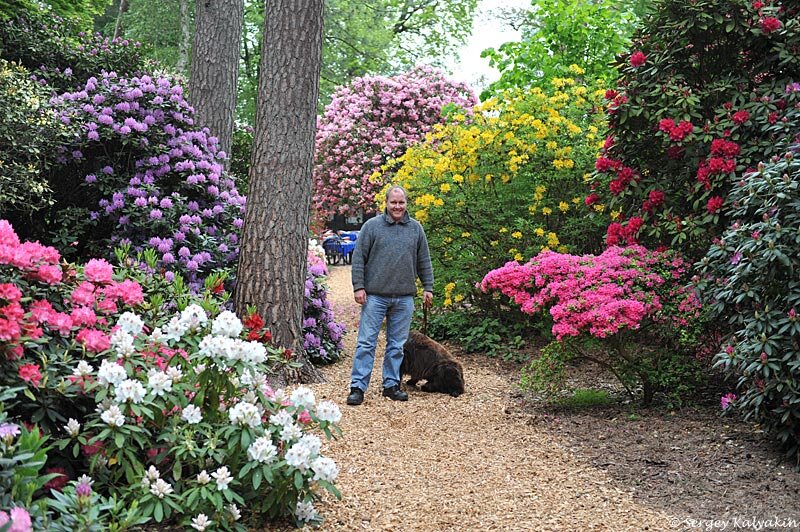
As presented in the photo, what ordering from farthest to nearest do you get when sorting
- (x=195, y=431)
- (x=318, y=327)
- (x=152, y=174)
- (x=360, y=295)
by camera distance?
(x=318, y=327), (x=152, y=174), (x=360, y=295), (x=195, y=431)

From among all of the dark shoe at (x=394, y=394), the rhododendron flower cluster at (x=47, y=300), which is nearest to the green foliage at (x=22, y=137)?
the rhododendron flower cluster at (x=47, y=300)

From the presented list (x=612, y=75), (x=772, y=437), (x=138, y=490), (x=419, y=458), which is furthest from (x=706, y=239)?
(x=612, y=75)

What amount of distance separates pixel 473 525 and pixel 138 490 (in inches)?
63.6

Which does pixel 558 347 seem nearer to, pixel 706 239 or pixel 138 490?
pixel 706 239

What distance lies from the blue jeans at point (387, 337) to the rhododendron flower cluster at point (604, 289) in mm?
893

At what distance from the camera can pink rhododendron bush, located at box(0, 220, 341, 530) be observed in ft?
9.14

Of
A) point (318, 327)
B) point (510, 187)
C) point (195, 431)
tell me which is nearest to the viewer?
point (195, 431)

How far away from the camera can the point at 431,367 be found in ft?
21.0

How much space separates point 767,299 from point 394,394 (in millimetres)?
2967

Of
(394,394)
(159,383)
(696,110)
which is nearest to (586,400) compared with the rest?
(394,394)

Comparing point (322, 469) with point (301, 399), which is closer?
point (322, 469)

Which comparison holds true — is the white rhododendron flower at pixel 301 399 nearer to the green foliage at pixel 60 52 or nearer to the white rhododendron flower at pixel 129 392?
the white rhododendron flower at pixel 129 392

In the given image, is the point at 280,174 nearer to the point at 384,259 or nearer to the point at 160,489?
the point at 384,259

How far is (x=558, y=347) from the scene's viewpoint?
5.66 meters
